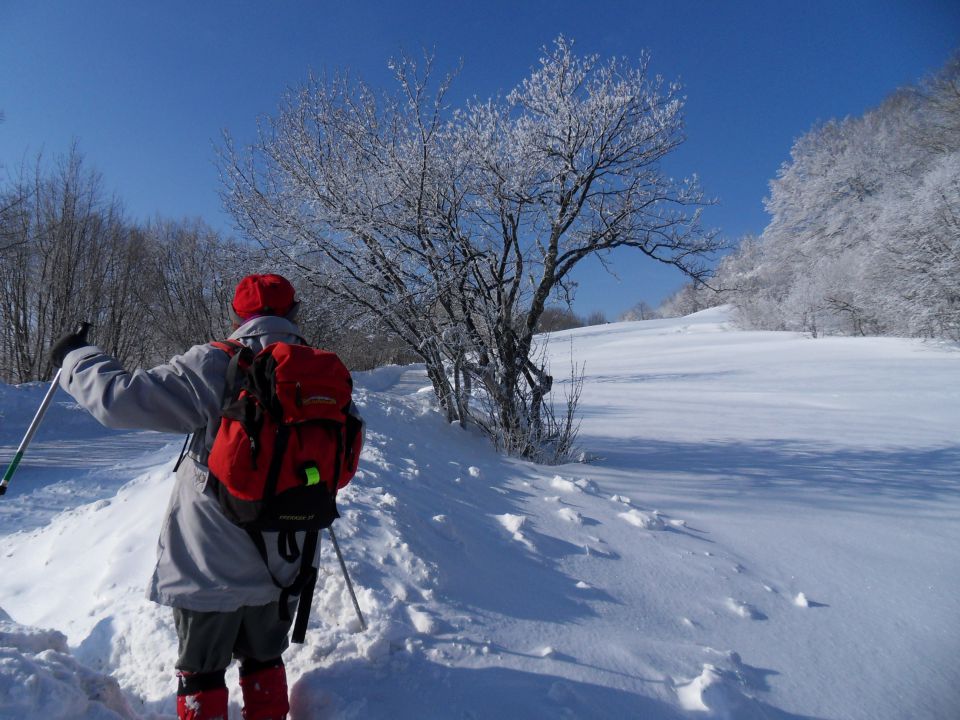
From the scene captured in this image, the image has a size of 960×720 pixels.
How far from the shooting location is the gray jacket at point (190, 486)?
146 centimetres

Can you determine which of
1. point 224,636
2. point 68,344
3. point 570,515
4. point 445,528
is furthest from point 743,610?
point 68,344

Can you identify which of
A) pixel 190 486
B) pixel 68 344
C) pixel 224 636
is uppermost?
pixel 68 344

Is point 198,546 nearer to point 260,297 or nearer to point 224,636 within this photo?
point 224,636

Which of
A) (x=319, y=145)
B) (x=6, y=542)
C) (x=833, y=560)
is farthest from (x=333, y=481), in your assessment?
(x=319, y=145)

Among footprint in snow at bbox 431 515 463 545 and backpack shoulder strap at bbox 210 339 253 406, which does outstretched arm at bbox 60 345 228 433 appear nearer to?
backpack shoulder strap at bbox 210 339 253 406

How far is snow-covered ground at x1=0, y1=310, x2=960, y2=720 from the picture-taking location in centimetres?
185

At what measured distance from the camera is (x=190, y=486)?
5.13 feet

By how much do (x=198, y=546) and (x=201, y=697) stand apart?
1.57 feet

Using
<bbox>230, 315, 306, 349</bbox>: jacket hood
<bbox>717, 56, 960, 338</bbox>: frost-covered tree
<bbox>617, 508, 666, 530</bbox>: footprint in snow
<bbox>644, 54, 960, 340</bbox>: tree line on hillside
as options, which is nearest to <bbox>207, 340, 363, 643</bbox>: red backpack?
<bbox>230, 315, 306, 349</bbox>: jacket hood

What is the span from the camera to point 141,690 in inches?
76.0

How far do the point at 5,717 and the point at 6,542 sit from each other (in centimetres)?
368

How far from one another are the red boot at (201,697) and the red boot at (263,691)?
0.23ft

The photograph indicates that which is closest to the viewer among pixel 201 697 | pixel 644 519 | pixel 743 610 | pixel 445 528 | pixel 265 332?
pixel 201 697

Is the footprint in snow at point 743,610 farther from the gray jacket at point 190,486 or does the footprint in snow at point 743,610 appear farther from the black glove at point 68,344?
the black glove at point 68,344
